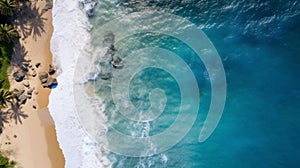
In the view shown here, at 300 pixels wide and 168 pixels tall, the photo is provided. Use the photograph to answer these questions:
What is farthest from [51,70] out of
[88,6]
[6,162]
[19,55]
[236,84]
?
[236,84]


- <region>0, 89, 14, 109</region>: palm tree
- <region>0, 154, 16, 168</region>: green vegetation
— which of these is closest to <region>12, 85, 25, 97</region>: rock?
<region>0, 89, 14, 109</region>: palm tree

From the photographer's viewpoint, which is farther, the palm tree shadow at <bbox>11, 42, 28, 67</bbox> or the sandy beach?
the palm tree shadow at <bbox>11, 42, 28, 67</bbox>

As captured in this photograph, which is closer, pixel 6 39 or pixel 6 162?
pixel 6 39

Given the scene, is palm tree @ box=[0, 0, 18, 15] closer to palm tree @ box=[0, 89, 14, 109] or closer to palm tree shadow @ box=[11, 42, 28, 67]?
palm tree shadow @ box=[11, 42, 28, 67]

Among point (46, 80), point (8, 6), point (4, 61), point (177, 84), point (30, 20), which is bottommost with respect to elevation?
point (177, 84)

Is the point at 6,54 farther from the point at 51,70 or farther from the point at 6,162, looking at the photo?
the point at 6,162

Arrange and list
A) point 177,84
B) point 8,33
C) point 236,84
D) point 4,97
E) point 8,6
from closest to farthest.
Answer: point 8,6, point 8,33, point 4,97, point 236,84, point 177,84

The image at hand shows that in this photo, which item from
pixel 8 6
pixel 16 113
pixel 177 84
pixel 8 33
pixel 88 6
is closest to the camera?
pixel 8 6
